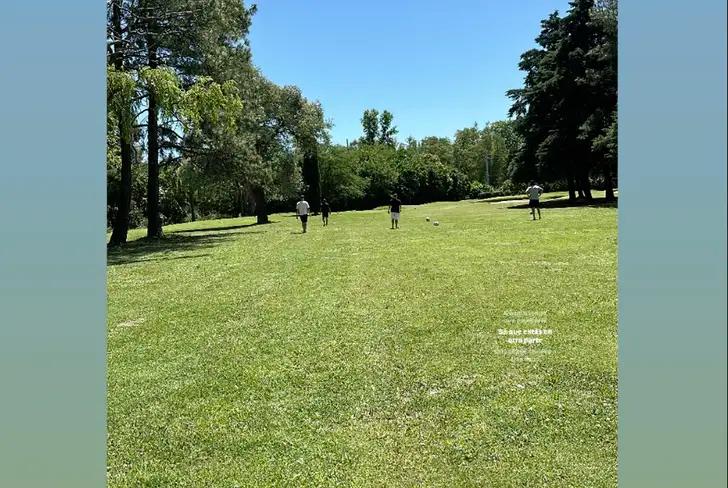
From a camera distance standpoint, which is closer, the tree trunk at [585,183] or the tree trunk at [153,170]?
the tree trunk at [153,170]

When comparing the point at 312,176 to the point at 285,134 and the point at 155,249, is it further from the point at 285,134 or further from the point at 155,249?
the point at 155,249

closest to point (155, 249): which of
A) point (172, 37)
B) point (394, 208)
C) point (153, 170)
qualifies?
Result: point (153, 170)

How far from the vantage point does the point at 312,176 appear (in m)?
28.6

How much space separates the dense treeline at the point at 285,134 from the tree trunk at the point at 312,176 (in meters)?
0.09

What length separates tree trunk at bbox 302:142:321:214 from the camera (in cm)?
2744

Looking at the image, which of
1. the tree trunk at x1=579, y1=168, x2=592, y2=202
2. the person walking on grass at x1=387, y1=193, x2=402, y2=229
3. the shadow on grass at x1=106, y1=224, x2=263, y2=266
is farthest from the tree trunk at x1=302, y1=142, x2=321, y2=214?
the tree trunk at x1=579, y1=168, x2=592, y2=202

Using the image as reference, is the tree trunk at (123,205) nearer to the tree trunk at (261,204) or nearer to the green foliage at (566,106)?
the tree trunk at (261,204)

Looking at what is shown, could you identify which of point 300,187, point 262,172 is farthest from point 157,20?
point 300,187

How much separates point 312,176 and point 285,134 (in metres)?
2.56

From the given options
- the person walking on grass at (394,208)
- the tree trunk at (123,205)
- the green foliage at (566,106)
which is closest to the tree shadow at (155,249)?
the tree trunk at (123,205)

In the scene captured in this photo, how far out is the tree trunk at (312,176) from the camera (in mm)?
27438

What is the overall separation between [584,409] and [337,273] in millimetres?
6957

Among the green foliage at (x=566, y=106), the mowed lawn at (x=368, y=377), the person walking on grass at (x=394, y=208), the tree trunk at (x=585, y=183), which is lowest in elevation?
the mowed lawn at (x=368, y=377)

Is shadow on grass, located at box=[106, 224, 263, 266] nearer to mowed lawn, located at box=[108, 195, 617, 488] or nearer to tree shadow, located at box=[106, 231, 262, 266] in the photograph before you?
tree shadow, located at box=[106, 231, 262, 266]
